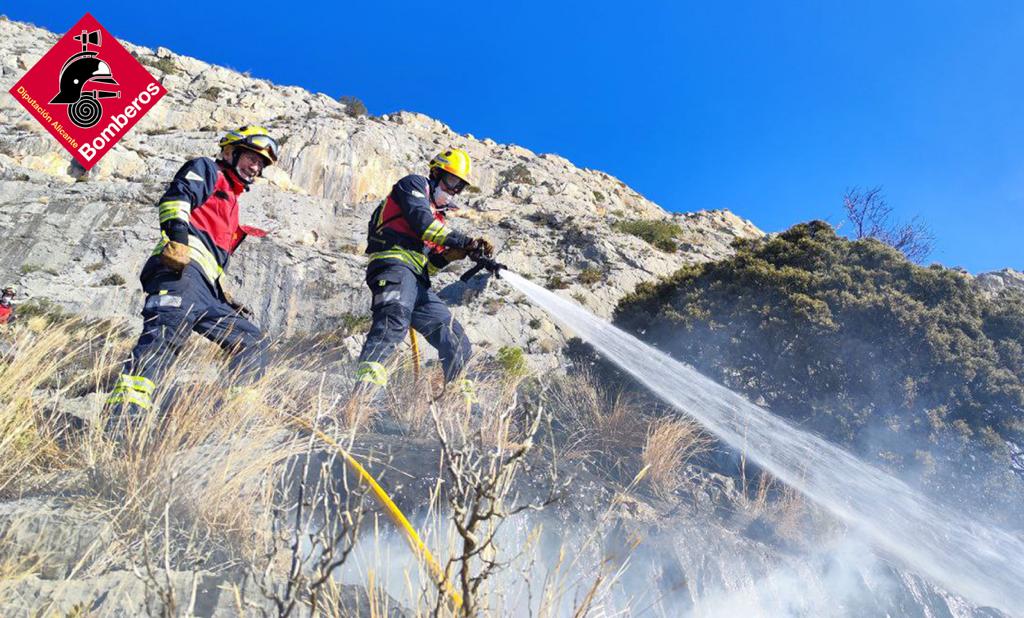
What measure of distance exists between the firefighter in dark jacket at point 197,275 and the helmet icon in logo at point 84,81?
51.0 feet

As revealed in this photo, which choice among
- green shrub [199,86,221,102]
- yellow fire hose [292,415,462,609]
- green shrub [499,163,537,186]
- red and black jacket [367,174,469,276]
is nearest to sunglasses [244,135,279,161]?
red and black jacket [367,174,469,276]

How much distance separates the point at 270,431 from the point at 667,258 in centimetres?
1660

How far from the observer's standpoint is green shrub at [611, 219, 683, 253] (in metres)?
19.4

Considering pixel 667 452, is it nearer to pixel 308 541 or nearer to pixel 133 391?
pixel 308 541

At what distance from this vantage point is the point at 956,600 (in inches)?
144

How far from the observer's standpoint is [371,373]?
3.80 metres

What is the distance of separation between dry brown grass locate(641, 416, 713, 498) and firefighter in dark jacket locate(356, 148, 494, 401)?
1.50 metres

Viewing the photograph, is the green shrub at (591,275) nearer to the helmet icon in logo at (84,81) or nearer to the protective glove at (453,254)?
the protective glove at (453,254)

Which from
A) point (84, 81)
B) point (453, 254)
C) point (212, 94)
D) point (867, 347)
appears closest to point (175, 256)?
point (453, 254)

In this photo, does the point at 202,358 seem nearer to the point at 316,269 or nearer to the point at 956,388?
the point at 956,388

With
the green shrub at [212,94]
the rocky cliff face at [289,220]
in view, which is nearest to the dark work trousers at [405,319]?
the rocky cliff face at [289,220]

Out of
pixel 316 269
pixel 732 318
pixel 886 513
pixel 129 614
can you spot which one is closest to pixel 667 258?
pixel 316 269

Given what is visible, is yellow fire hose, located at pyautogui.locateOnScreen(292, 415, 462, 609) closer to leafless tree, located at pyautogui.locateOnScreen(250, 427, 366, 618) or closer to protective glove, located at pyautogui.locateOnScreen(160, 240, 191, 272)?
leafless tree, located at pyautogui.locateOnScreen(250, 427, 366, 618)

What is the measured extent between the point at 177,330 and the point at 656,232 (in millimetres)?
18699
